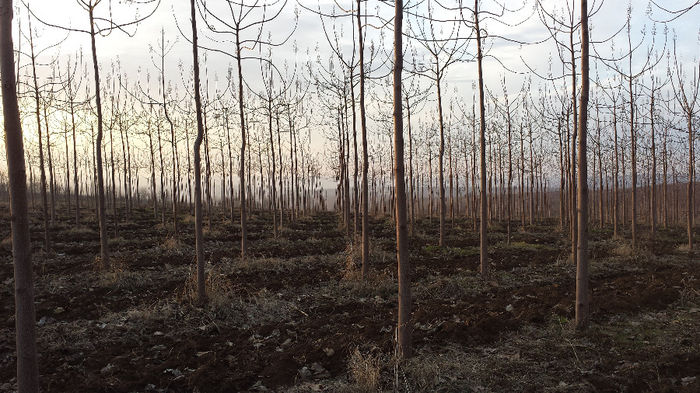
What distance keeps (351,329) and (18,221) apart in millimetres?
4124

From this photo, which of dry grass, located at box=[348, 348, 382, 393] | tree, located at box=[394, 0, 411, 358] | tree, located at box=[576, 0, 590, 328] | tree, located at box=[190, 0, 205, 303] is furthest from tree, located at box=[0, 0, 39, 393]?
tree, located at box=[576, 0, 590, 328]

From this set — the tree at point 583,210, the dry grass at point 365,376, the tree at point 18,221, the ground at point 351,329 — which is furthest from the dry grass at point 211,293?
the tree at point 583,210

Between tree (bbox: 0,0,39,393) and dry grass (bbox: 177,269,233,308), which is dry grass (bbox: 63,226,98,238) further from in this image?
tree (bbox: 0,0,39,393)

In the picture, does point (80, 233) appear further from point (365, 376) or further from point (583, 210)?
point (583, 210)

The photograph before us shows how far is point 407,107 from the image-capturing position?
50.3 ft

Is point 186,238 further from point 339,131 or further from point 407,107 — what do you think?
point 407,107

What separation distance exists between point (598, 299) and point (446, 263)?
15.5 ft

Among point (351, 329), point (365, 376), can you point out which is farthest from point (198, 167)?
point (365, 376)

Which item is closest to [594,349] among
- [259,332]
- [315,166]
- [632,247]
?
[259,332]

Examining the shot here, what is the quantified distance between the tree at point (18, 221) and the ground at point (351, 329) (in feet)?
4.50

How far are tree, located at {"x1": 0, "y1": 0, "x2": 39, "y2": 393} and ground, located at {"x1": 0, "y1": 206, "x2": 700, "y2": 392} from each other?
137cm

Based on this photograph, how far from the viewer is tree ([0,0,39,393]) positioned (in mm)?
2779

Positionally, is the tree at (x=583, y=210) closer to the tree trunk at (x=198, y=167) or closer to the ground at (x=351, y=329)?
the ground at (x=351, y=329)

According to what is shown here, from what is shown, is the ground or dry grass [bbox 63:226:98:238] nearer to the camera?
the ground
